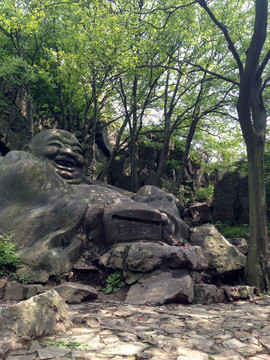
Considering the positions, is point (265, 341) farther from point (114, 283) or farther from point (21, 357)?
point (114, 283)

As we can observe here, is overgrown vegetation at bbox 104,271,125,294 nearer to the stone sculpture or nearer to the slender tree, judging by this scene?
the stone sculpture

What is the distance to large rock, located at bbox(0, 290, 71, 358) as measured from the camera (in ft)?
9.62

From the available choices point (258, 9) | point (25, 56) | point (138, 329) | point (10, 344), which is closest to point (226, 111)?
point (258, 9)

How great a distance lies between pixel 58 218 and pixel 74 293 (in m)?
2.11

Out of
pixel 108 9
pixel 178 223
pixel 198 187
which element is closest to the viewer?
pixel 178 223

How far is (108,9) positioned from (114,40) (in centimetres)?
159

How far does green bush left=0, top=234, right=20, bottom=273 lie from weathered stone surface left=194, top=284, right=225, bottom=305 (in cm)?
330

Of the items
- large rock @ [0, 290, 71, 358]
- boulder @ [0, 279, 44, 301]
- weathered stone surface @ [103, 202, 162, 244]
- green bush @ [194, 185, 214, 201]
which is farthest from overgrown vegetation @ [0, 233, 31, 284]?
green bush @ [194, 185, 214, 201]

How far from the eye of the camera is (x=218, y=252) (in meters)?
7.37

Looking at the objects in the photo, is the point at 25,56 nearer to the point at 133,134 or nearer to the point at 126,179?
the point at 133,134

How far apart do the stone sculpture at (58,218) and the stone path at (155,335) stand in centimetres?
167

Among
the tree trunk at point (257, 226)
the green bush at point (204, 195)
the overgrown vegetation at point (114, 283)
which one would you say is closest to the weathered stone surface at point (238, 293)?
the tree trunk at point (257, 226)

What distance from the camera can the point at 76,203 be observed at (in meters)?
7.19

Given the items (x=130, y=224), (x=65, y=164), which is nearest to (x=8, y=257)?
(x=130, y=224)
